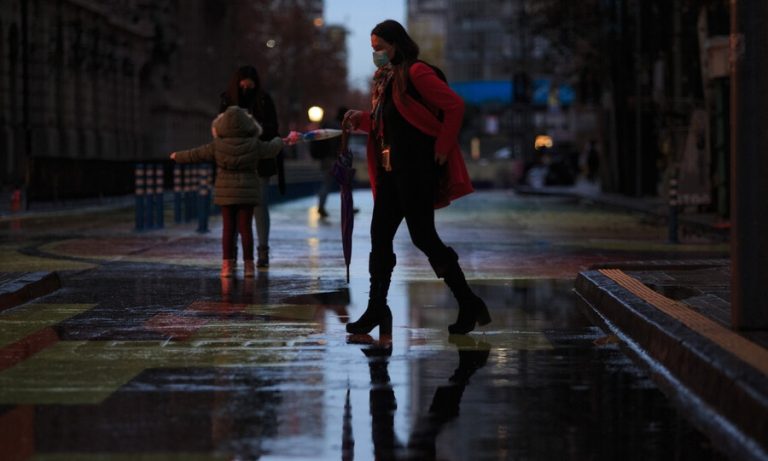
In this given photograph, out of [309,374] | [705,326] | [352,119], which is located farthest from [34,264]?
[705,326]

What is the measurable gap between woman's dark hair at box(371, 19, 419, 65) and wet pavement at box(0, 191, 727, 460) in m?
1.69

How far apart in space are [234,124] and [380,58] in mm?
5245

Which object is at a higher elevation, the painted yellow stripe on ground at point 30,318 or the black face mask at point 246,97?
the black face mask at point 246,97

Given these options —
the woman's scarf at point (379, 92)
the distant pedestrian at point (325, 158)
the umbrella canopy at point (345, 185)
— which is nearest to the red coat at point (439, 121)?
the woman's scarf at point (379, 92)

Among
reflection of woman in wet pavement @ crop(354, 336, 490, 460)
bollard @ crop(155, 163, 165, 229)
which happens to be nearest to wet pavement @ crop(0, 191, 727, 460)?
reflection of woman in wet pavement @ crop(354, 336, 490, 460)

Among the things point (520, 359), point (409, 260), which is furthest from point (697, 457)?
point (409, 260)

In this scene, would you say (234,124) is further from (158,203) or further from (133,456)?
(158,203)

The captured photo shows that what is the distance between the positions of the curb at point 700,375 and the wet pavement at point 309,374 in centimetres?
12

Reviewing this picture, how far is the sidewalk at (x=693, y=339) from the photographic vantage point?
277 inches

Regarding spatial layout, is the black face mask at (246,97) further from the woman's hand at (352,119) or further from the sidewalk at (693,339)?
the woman's hand at (352,119)

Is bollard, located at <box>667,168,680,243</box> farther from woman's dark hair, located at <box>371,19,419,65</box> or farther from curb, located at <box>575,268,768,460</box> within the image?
woman's dark hair, located at <box>371,19,419,65</box>

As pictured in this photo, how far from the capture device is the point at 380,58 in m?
10.7

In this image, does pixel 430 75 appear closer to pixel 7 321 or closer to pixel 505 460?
pixel 7 321

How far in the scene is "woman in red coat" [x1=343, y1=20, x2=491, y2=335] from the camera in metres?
10.6
